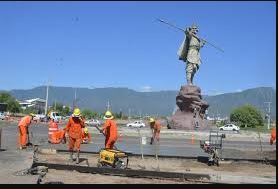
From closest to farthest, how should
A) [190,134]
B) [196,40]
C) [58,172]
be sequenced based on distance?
[58,172] < [190,134] < [196,40]

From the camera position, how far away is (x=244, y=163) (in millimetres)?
18422

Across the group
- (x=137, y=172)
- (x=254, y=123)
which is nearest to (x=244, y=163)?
(x=137, y=172)

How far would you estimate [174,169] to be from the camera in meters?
16.0

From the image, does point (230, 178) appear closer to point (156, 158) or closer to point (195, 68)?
point (156, 158)

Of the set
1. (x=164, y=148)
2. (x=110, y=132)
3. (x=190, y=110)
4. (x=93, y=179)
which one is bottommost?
(x=93, y=179)

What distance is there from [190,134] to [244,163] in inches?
946

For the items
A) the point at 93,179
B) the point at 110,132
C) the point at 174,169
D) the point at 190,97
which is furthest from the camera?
the point at 190,97

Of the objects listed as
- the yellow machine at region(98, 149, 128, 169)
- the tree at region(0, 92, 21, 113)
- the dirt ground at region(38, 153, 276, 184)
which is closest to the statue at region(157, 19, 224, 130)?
the dirt ground at region(38, 153, 276, 184)

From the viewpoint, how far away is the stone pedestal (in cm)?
4838

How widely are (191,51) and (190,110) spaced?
5539mm

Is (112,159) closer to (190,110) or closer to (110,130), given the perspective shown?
(110,130)

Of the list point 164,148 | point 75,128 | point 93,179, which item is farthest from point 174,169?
point 164,148

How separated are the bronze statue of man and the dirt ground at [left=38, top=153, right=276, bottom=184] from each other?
31.8 m

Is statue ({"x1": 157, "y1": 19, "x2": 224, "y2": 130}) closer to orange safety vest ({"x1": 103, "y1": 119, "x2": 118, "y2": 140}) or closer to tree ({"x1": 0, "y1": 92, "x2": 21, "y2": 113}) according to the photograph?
orange safety vest ({"x1": 103, "y1": 119, "x2": 118, "y2": 140})
